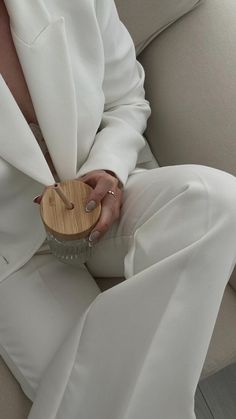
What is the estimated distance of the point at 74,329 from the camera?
0.66 metres

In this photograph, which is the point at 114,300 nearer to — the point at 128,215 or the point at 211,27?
the point at 128,215

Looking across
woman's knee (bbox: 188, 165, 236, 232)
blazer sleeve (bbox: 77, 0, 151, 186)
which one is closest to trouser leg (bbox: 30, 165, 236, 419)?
woman's knee (bbox: 188, 165, 236, 232)

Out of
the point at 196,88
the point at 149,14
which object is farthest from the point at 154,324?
the point at 149,14

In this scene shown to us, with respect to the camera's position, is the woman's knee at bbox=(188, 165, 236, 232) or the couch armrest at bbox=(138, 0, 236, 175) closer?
the woman's knee at bbox=(188, 165, 236, 232)

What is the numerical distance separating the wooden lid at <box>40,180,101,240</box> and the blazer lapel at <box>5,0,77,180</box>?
3.2 inches

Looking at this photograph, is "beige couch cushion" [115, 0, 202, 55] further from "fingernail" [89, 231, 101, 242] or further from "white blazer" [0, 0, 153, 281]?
"fingernail" [89, 231, 101, 242]

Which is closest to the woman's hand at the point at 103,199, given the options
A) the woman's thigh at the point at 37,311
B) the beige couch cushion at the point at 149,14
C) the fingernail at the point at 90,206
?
the fingernail at the point at 90,206

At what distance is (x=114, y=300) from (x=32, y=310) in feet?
0.47

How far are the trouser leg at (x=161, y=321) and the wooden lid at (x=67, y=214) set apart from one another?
0.26 feet

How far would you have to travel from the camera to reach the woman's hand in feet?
2.12

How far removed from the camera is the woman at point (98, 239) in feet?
2.00

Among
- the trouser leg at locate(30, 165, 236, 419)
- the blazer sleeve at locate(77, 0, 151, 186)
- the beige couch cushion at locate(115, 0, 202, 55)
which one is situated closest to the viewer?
the trouser leg at locate(30, 165, 236, 419)

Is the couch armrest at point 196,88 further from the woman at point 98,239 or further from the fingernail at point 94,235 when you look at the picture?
the fingernail at point 94,235

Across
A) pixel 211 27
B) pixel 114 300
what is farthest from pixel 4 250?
pixel 211 27
